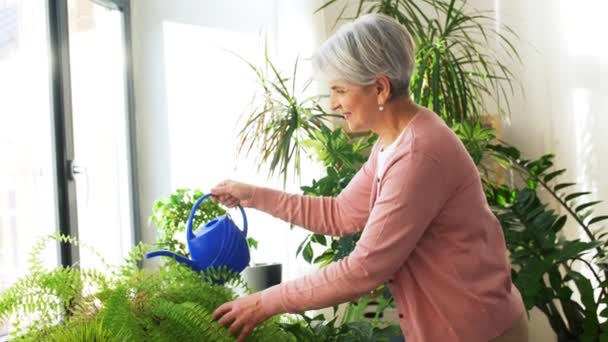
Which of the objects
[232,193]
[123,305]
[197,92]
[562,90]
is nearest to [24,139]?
[197,92]

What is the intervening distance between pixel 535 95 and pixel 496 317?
2361 millimetres

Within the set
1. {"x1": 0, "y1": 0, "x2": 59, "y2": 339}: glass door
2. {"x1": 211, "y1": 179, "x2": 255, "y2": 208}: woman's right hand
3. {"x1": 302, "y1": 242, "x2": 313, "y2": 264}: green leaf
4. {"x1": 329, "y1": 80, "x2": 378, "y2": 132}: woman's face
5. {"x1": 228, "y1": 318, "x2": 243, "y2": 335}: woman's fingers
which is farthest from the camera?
{"x1": 302, "y1": 242, "x2": 313, "y2": 264}: green leaf

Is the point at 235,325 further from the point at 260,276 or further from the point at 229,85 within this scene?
the point at 229,85

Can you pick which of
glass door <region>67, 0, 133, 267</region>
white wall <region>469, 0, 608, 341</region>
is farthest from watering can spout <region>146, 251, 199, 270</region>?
white wall <region>469, 0, 608, 341</region>

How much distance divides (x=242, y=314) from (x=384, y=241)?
297 millimetres

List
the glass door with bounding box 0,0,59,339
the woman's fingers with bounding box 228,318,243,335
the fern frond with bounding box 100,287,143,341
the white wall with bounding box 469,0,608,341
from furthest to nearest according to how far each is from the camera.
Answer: the white wall with bounding box 469,0,608,341 < the glass door with bounding box 0,0,59,339 < the woman's fingers with bounding box 228,318,243,335 < the fern frond with bounding box 100,287,143,341

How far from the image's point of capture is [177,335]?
119 cm

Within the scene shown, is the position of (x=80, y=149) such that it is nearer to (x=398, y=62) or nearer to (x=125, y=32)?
(x=125, y=32)

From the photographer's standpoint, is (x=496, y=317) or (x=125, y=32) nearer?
(x=496, y=317)

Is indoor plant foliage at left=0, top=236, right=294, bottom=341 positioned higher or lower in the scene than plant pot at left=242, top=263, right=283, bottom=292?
higher

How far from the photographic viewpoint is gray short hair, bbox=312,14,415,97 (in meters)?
1.45

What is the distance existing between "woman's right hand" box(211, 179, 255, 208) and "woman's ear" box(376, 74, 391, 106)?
0.44 m

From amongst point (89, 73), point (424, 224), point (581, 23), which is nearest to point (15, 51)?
point (89, 73)

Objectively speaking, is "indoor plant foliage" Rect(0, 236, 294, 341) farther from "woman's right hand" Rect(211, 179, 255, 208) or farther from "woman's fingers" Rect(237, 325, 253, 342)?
"woman's right hand" Rect(211, 179, 255, 208)
